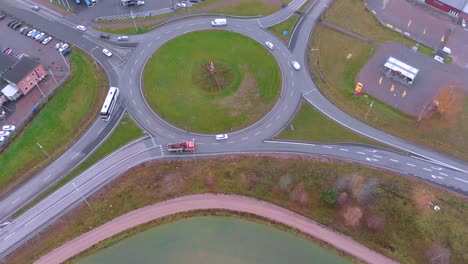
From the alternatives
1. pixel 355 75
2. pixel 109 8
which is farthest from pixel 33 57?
pixel 355 75

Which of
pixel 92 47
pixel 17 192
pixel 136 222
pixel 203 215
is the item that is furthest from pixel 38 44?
pixel 203 215

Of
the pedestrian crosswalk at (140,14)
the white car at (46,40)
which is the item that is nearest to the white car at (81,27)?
the pedestrian crosswalk at (140,14)

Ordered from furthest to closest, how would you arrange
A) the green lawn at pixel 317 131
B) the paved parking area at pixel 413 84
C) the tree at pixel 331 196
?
the paved parking area at pixel 413 84
the green lawn at pixel 317 131
the tree at pixel 331 196

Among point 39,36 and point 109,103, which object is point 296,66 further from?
point 39,36

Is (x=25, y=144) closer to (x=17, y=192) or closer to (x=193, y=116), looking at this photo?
(x=17, y=192)

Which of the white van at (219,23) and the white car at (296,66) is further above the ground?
the white van at (219,23)

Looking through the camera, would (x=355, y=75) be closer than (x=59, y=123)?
No

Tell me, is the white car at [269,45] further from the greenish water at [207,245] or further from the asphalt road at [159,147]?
the greenish water at [207,245]
